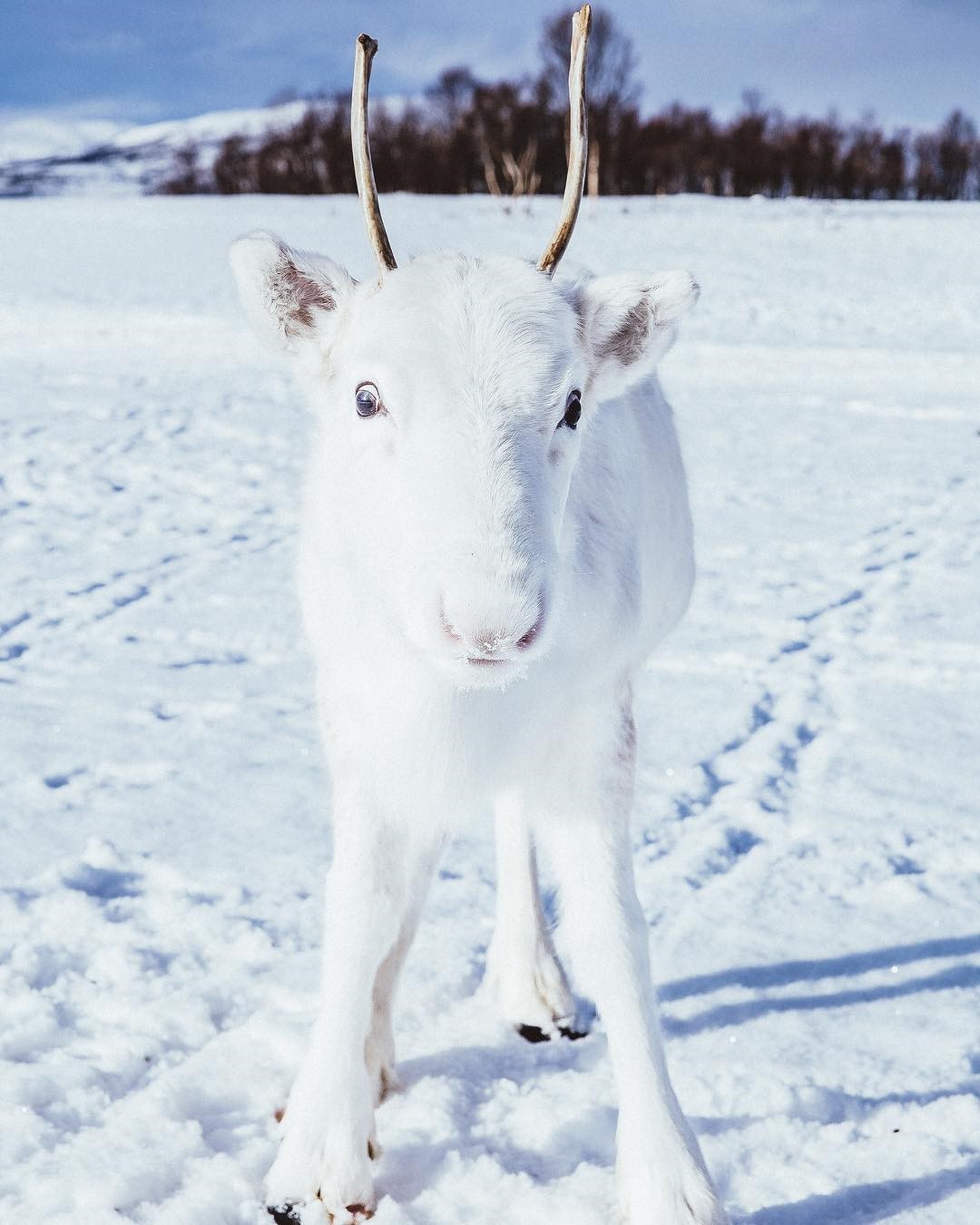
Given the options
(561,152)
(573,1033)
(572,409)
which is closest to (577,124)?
(572,409)

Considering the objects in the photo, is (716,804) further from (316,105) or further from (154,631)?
(316,105)

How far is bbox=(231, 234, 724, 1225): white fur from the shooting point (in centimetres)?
184

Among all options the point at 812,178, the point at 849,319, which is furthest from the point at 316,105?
the point at 849,319

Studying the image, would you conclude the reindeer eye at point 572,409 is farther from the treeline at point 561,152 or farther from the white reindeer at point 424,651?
the treeline at point 561,152

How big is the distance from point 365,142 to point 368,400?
521mm

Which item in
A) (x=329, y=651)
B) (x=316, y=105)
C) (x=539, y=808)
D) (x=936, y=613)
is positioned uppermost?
(x=316, y=105)

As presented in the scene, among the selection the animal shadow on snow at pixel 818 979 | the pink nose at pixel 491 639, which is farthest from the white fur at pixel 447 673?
the animal shadow on snow at pixel 818 979

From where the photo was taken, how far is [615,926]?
87.4 inches

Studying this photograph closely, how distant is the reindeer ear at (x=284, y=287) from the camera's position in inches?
81.1

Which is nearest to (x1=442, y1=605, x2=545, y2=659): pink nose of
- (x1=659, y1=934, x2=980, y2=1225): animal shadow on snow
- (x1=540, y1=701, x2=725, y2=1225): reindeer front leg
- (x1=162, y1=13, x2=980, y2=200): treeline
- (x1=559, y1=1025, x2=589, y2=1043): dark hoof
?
(x1=540, y1=701, x2=725, y2=1225): reindeer front leg

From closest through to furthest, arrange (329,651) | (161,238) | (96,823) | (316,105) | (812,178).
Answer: (329,651) < (96,823) < (161,238) < (812,178) < (316,105)

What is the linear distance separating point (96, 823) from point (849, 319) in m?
14.0

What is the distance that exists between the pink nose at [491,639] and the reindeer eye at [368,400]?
46 centimetres

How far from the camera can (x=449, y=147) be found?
139 ft
